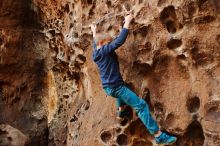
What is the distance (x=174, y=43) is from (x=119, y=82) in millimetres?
658

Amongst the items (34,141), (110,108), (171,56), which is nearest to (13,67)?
(34,141)

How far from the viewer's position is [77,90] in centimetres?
638

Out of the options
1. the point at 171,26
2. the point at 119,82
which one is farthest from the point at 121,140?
the point at 171,26

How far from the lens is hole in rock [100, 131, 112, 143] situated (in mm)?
4957

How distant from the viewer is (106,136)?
500 centimetres

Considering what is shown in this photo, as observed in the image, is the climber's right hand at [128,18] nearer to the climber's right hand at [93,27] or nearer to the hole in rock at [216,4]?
the climber's right hand at [93,27]

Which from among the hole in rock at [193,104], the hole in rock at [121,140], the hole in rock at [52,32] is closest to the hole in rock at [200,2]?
the hole in rock at [193,104]

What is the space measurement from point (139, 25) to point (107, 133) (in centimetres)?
123

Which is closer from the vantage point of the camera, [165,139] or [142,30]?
[165,139]

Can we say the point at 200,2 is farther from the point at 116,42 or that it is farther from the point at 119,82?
the point at 119,82

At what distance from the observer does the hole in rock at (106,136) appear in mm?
4957

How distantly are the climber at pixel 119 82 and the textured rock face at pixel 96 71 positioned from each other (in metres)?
0.13

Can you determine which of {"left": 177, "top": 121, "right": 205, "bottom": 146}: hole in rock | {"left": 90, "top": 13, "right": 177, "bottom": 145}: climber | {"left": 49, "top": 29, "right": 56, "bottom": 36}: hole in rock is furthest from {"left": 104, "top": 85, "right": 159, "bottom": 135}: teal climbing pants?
{"left": 49, "top": 29, "right": 56, "bottom": 36}: hole in rock

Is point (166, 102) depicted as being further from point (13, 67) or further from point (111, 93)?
point (13, 67)
